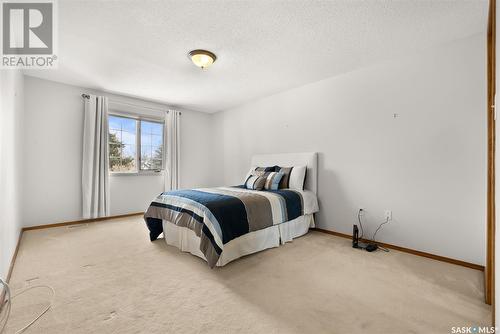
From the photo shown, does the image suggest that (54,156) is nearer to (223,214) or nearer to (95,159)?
(95,159)

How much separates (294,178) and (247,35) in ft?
6.87

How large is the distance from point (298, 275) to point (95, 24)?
312 centimetres

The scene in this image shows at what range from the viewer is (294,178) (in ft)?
12.0

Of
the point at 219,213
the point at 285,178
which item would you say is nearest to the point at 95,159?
the point at 219,213

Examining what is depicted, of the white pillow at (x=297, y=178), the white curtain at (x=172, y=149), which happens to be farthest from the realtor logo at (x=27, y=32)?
the white pillow at (x=297, y=178)

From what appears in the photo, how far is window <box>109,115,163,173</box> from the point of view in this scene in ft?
15.1

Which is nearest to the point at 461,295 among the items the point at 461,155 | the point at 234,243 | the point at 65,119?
the point at 461,155

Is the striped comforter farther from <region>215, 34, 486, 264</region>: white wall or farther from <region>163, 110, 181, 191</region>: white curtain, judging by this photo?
<region>163, 110, 181, 191</region>: white curtain

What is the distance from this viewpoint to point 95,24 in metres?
2.29

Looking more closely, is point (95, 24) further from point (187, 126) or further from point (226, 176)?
point (226, 176)

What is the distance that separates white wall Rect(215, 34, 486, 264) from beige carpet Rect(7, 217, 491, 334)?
1.43ft

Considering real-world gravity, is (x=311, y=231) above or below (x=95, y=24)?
below

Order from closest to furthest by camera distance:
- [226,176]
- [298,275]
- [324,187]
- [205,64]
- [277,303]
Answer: [277,303], [298,275], [205,64], [324,187], [226,176]

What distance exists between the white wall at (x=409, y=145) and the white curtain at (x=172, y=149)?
270 cm
